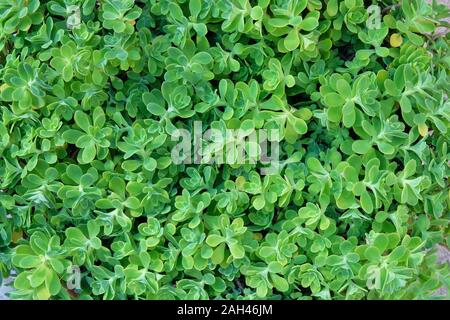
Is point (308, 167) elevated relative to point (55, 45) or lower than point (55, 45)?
lower

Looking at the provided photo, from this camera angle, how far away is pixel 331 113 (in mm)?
725

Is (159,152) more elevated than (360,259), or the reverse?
(159,152)

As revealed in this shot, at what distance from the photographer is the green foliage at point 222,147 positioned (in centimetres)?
73

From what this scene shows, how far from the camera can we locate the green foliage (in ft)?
2.40

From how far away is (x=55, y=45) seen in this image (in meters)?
0.78

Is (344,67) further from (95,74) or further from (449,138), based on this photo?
(95,74)

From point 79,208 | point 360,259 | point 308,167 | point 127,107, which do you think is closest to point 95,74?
point 127,107

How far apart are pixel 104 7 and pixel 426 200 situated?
0.49 m

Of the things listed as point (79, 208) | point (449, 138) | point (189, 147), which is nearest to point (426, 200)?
point (449, 138)

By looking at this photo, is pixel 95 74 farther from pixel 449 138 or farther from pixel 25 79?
pixel 449 138

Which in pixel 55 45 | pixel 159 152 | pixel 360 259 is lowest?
pixel 360 259

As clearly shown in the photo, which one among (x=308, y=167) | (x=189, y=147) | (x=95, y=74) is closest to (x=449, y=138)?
(x=308, y=167)

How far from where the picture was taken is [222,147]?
73 centimetres

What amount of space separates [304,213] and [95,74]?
0.33 metres
